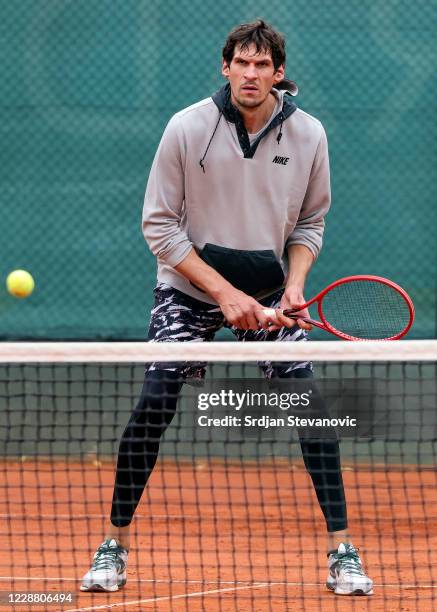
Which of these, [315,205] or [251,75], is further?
[315,205]

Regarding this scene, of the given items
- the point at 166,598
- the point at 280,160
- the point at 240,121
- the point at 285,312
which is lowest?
the point at 166,598

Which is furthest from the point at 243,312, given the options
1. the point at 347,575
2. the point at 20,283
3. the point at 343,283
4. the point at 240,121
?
the point at 20,283

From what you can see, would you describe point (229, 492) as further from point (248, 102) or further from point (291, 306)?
point (248, 102)

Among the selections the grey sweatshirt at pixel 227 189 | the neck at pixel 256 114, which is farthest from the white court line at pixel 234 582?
the neck at pixel 256 114

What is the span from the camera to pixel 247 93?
397 centimetres

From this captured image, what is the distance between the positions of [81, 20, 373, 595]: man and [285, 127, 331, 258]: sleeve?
0.03 ft

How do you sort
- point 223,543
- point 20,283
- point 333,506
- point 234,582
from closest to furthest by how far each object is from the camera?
point 333,506 → point 234,582 → point 223,543 → point 20,283

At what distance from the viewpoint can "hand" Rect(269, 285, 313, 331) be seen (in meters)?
3.87

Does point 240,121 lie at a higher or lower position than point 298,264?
higher

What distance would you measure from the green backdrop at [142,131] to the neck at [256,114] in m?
2.68

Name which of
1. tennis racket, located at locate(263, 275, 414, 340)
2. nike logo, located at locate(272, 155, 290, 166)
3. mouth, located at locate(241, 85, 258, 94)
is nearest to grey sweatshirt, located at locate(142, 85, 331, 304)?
nike logo, located at locate(272, 155, 290, 166)

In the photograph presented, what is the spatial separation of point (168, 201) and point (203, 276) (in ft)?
1.02

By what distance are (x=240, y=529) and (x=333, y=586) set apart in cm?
134

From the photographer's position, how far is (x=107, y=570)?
12.7 ft
